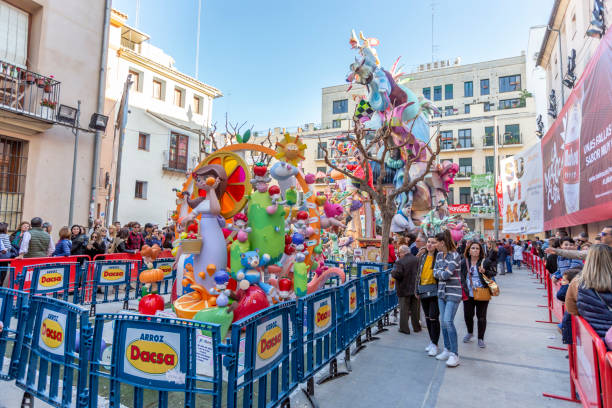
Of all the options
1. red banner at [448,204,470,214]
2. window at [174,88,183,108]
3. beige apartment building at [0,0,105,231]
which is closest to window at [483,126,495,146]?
red banner at [448,204,470,214]

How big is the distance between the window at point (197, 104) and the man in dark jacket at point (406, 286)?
21.6 m

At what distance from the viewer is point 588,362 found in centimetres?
323

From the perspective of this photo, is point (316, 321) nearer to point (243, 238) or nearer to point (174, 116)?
point (243, 238)

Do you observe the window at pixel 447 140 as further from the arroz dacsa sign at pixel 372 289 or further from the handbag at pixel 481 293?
the handbag at pixel 481 293

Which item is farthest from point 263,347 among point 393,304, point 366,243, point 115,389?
point 366,243

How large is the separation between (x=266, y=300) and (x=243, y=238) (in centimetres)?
101

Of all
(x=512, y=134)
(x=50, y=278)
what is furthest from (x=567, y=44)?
(x=50, y=278)

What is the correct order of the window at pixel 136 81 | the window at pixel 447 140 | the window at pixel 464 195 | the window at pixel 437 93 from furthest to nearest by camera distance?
the window at pixel 437 93, the window at pixel 447 140, the window at pixel 464 195, the window at pixel 136 81

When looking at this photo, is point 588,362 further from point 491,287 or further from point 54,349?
point 54,349

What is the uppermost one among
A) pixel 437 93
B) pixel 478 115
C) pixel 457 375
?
pixel 437 93

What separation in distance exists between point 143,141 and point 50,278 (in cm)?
1640

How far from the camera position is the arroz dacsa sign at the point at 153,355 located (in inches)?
108

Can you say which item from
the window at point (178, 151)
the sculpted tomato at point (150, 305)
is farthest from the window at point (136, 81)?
the sculpted tomato at point (150, 305)

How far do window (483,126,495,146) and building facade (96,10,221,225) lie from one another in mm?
24924
